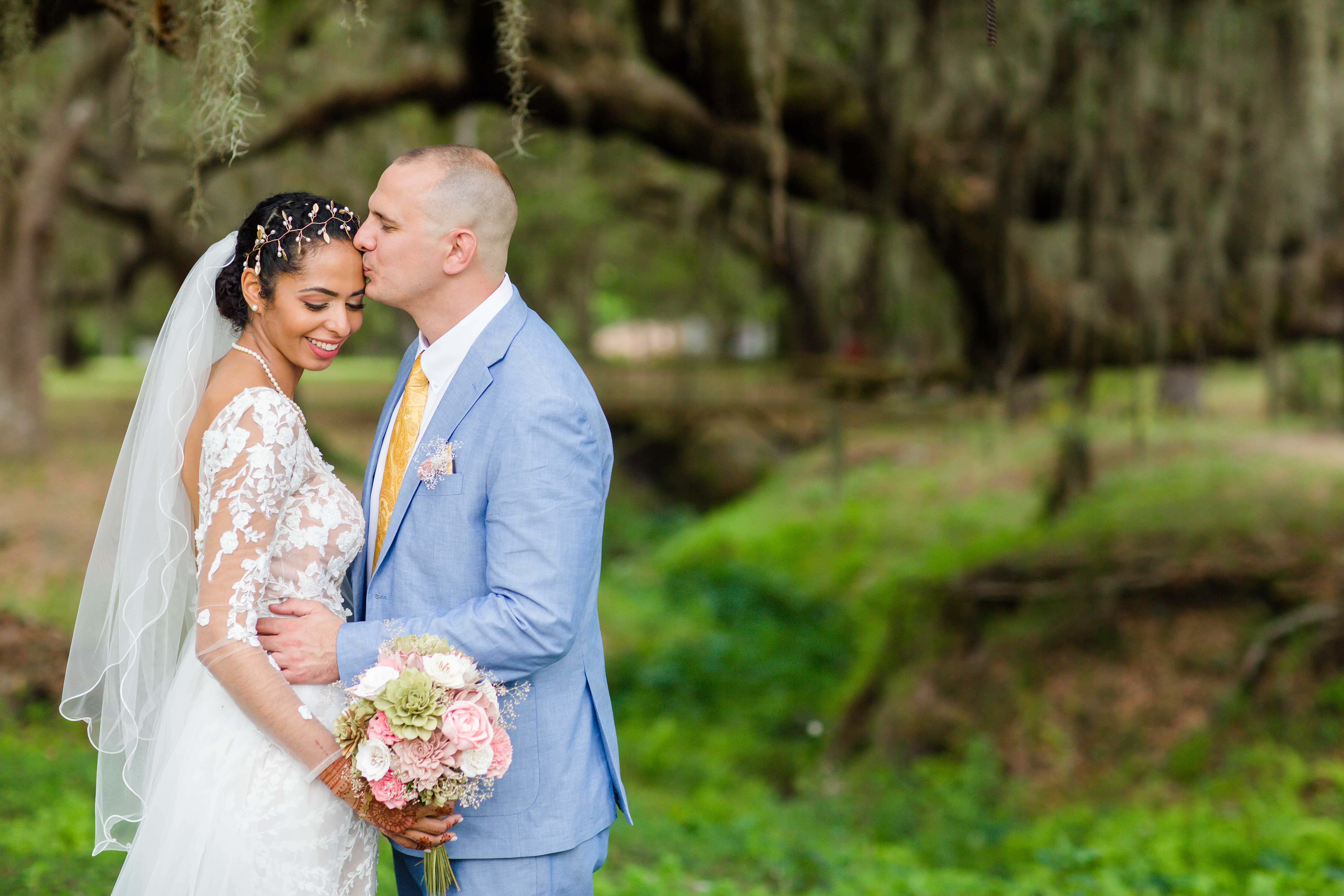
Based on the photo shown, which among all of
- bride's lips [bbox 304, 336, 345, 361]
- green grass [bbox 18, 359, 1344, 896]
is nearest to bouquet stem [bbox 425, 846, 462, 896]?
bride's lips [bbox 304, 336, 345, 361]

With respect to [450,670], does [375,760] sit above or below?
below

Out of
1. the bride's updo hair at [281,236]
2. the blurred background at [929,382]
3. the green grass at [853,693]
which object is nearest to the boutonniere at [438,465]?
the bride's updo hair at [281,236]

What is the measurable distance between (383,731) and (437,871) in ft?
1.10

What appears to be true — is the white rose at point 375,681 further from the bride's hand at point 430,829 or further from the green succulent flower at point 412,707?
the bride's hand at point 430,829

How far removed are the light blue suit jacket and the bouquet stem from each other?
0.20ft

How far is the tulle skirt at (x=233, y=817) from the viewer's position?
2004 millimetres

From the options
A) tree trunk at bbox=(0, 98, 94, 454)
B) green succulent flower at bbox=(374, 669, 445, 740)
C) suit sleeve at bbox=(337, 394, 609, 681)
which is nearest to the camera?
green succulent flower at bbox=(374, 669, 445, 740)

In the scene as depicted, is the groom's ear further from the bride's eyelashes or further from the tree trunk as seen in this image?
the tree trunk

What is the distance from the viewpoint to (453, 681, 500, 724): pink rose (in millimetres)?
1816

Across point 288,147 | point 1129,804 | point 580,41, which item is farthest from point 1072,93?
point 288,147

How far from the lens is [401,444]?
6.98 feet

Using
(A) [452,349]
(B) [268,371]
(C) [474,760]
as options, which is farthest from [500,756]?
(B) [268,371]

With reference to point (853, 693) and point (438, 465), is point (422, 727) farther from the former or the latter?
point (853, 693)

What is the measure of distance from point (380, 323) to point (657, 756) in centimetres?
1825
